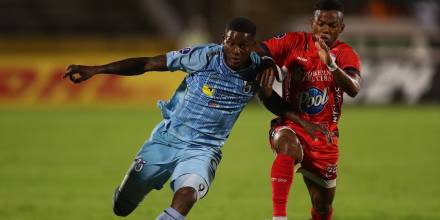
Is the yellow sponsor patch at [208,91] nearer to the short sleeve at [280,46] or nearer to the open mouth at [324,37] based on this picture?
the short sleeve at [280,46]

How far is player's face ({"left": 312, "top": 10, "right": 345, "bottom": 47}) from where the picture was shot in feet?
23.8

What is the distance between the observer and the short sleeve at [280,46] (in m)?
7.46

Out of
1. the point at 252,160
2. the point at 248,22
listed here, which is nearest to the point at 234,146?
the point at 252,160

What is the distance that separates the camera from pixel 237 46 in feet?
22.1

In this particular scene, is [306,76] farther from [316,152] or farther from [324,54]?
[324,54]

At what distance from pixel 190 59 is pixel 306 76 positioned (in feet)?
3.55

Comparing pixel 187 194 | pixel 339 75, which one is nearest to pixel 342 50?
pixel 339 75

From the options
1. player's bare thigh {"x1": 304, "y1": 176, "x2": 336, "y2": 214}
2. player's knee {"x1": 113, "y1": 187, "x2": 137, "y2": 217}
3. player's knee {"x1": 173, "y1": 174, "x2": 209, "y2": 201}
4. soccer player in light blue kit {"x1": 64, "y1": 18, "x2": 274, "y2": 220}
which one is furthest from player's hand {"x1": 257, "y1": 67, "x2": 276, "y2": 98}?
player's knee {"x1": 113, "y1": 187, "x2": 137, "y2": 217}

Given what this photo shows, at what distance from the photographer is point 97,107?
23.7m

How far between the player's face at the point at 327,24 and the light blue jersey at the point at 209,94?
2.03 feet

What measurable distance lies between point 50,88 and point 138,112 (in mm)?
2848

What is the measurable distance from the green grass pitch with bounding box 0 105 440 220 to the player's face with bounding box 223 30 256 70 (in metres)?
2.68

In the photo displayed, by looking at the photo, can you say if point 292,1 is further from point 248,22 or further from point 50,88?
point 248,22

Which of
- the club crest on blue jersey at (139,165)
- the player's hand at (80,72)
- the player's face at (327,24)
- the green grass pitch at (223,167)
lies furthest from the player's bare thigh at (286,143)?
the green grass pitch at (223,167)
